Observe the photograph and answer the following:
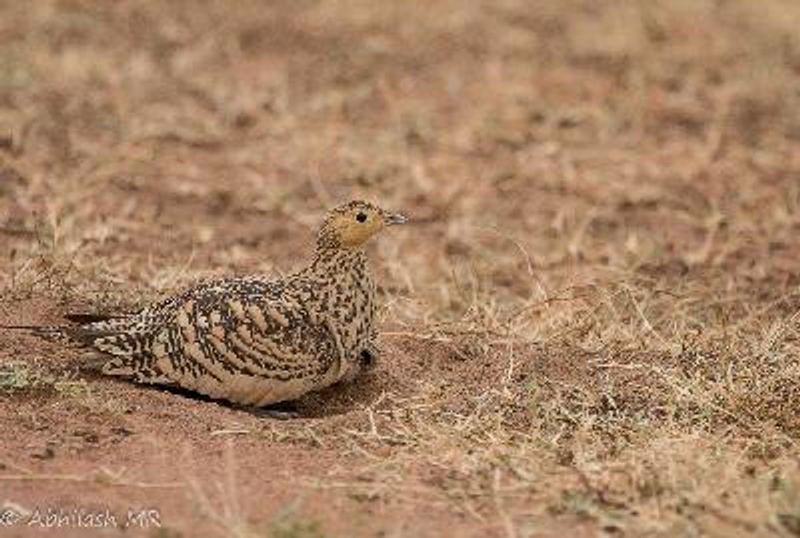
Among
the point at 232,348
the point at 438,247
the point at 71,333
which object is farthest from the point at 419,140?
the point at 232,348

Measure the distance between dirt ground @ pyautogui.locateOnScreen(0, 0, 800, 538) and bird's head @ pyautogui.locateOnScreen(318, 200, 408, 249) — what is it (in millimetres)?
494

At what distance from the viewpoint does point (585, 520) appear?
463 centimetres

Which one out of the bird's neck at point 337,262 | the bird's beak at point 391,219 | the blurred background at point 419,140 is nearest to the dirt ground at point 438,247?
the blurred background at point 419,140

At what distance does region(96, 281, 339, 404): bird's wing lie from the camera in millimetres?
5480

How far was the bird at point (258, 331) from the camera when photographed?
5.49 m

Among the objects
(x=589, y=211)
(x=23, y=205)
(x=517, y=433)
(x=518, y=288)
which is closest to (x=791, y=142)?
(x=589, y=211)

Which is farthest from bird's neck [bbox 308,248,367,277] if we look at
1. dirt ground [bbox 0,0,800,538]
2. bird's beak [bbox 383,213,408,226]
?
dirt ground [bbox 0,0,800,538]

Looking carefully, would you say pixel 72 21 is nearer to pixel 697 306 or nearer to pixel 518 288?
pixel 518 288

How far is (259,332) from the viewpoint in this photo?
216 inches

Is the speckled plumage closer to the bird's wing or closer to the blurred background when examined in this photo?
the bird's wing

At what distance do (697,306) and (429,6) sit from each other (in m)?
6.37

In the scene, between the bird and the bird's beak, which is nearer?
the bird

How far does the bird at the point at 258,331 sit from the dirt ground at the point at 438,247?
0.12 meters

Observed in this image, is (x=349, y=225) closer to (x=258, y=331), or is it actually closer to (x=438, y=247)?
(x=258, y=331)
